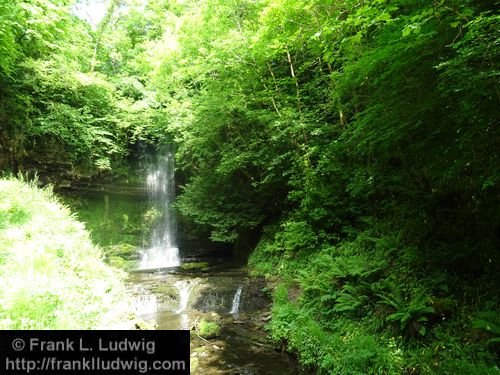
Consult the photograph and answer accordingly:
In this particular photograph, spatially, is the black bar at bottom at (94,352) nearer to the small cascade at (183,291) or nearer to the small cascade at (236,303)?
the small cascade at (236,303)

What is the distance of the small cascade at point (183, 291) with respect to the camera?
9.69 m

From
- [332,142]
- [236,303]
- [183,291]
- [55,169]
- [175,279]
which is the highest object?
[55,169]

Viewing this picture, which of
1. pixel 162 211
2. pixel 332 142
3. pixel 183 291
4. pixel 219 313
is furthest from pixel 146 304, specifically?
pixel 162 211

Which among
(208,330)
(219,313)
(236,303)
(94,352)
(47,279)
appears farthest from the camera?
(236,303)

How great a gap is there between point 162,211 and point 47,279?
1438 cm

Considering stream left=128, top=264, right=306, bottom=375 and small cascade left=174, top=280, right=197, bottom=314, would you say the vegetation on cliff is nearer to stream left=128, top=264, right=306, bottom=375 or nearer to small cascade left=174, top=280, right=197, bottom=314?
stream left=128, top=264, right=306, bottom=375

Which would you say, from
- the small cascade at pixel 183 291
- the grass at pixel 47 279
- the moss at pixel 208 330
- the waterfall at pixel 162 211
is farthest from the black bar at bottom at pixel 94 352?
the waterfall at pixel 162 211

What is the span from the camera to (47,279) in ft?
13.0

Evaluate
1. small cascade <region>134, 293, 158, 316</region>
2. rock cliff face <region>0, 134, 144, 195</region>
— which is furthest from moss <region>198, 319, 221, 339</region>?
rock cliff face <region>0, 134, 144, 195</region>

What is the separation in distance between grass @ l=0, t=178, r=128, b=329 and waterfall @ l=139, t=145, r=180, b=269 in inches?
399

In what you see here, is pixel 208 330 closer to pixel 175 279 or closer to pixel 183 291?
pixel 183 291

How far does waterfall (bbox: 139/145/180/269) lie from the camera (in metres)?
16.7

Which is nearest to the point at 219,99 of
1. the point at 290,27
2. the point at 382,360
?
the point at 290,27

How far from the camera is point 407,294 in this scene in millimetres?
5504
